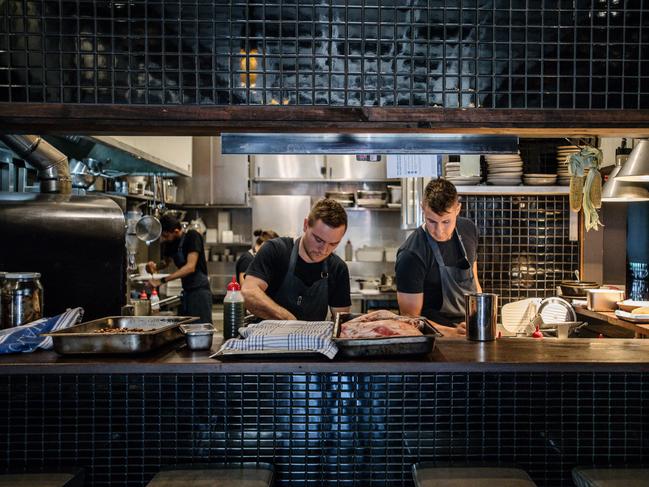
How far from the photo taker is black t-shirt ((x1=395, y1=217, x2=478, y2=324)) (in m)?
3.54

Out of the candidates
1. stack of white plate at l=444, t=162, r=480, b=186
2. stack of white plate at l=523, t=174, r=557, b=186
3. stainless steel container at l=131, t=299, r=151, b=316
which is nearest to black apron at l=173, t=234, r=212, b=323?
stainless steel container at l=131, t=299, r=151, b=316

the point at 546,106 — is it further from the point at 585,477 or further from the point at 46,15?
the point at 46,15

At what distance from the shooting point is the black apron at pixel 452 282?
3.68m

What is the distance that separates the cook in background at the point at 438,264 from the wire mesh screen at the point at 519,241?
5.41 feet

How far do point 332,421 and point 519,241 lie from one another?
3.63 m

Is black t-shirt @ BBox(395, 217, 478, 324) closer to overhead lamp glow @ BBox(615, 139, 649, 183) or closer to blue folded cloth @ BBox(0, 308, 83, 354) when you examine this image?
overhead lamp glow @ BBox(615, 139, 649, 183)

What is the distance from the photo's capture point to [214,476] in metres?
2.06

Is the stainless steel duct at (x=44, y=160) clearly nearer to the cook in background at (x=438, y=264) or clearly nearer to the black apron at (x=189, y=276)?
the black apron at (x=189, y=276)

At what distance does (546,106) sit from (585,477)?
139 centimetres

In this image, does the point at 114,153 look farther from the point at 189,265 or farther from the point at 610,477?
the point at 610,477

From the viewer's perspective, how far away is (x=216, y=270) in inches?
304

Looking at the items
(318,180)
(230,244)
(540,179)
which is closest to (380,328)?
(540,179)

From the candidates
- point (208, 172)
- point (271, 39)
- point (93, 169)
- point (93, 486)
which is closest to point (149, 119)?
point (271, 39)

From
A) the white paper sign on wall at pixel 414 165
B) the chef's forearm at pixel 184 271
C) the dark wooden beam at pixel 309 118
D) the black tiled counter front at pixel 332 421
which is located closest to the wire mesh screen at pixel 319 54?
the dark wooden beam at pixel 309 118
